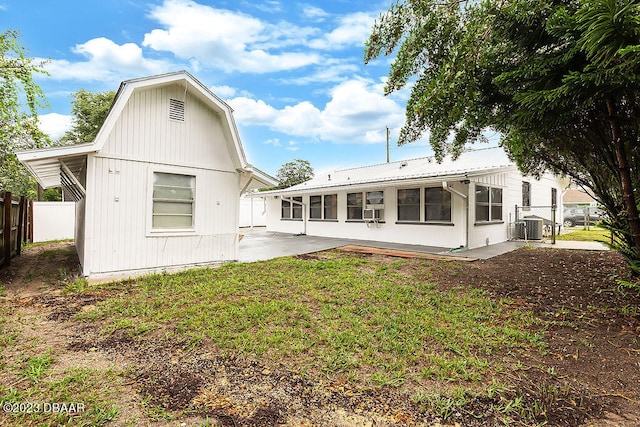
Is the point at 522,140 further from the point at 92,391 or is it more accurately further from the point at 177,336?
the point at 92,391

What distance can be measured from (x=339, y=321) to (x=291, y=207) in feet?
39.7

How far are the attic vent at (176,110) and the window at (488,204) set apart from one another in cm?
861

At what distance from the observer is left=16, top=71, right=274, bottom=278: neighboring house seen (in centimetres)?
565

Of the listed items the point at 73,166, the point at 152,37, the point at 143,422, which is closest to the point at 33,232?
the point at 73,166

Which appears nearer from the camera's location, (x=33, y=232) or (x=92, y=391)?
(x=92, y=391)

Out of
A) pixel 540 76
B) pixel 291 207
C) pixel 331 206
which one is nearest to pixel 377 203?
pixel 331 206

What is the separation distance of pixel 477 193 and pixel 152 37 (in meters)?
11.0

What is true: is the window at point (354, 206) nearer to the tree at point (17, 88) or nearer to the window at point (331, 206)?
the window at point (331, 206)

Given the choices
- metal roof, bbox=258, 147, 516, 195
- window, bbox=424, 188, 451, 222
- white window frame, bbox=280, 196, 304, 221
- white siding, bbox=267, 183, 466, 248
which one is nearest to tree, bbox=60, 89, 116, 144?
metal roof, bbox=258, 147, 516, 195

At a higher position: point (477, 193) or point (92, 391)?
point (477, 193)

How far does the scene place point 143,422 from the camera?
6.58ft

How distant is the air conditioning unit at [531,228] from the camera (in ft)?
36.3

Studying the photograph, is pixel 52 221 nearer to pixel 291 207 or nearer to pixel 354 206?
pixel 291 207

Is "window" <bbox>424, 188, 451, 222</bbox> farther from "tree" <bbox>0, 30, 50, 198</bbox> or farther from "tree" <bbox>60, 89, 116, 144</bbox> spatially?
"tree" <bbox>60, 89, 116, 144</bbox>
